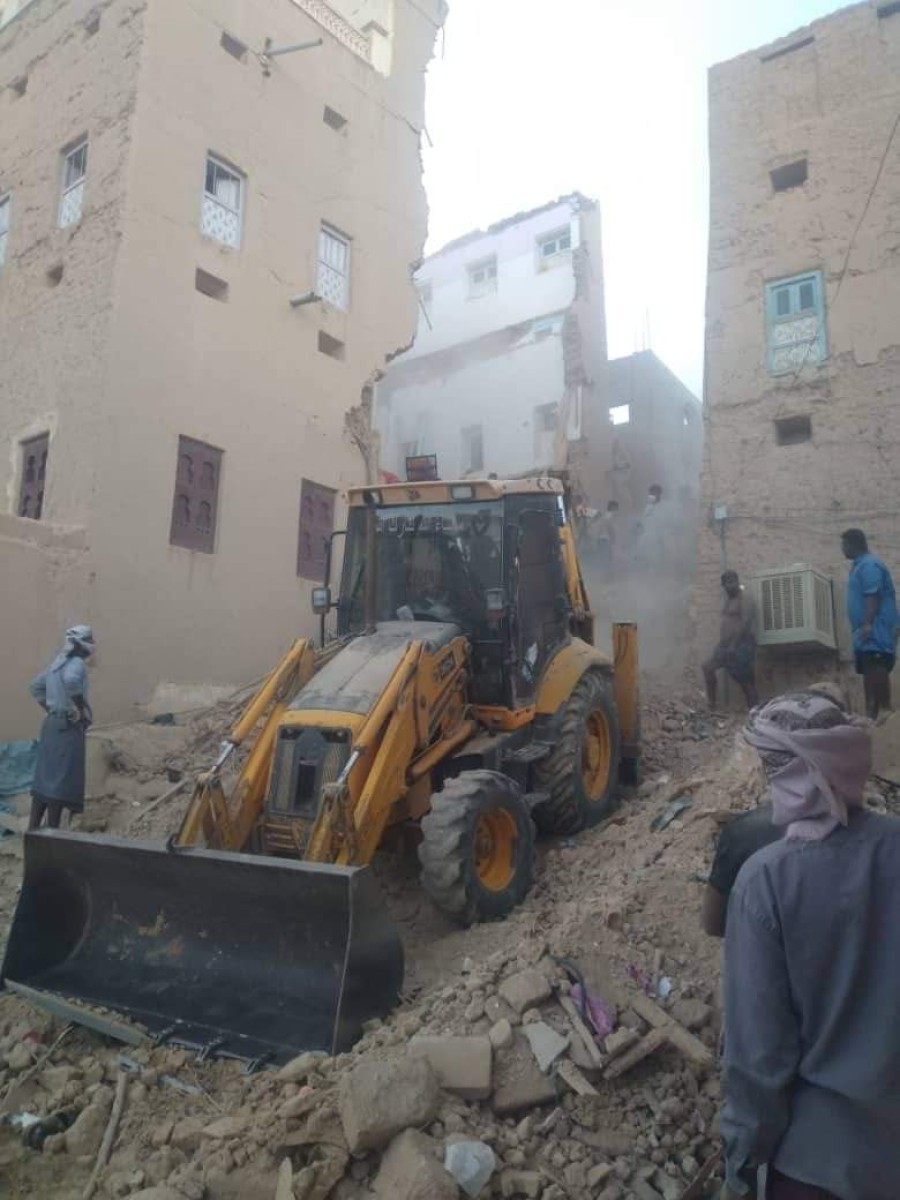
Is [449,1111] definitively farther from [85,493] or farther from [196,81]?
[196,81]

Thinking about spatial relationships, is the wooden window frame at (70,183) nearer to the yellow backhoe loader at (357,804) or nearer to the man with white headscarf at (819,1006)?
the yellow backhoe loader at (357,804)

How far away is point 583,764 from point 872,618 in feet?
9.34

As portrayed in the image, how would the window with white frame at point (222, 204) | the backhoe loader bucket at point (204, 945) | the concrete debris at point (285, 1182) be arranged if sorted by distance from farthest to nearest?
the window with white frame at point (222, 204), the backhoe loader bucket at point (204, 945), the concrete debris at point (285, 1182)

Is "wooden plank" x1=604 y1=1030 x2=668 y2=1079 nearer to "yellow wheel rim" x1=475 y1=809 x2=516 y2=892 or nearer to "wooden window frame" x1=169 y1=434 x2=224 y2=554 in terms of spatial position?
"yellow wheel rim" x1=475 y1=809 x2=516 y2=892

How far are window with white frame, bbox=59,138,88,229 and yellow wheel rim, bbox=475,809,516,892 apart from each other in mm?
9817

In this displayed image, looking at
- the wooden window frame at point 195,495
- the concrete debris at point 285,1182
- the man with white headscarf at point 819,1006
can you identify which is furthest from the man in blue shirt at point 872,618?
the wooden window frame at point 195,495

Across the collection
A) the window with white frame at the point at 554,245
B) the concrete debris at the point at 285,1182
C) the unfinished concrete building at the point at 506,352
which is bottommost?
the concrete debris at the point at 285,1182

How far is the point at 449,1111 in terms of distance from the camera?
2975mm

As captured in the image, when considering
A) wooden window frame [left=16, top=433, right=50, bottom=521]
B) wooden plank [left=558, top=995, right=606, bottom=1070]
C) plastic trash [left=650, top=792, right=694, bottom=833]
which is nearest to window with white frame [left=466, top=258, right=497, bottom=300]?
wooden window frame [left=16, top=433, right=50, bottom=521]

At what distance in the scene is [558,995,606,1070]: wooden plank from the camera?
3.23 metres

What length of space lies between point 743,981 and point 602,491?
64.2 feet

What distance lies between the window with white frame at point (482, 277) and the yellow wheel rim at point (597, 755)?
18.3 m

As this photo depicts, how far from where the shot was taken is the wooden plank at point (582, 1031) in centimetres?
323

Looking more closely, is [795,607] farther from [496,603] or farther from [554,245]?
[554,245]
